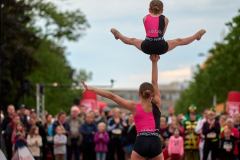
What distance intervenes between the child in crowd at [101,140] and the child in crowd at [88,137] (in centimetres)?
23

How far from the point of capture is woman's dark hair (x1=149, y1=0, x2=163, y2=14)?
9336 millimetres

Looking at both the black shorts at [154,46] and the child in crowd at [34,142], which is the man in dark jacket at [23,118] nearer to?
the child in crowd at [34,142]

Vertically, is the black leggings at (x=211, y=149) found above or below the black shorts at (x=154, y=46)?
below

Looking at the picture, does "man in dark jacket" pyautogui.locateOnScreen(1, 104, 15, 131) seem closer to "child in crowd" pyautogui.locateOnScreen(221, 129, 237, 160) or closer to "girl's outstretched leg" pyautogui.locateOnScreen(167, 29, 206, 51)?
"child in crowd" pyautogui.locateOnScreen(221, 129, 237, 160)

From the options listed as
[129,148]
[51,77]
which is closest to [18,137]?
[129,148]

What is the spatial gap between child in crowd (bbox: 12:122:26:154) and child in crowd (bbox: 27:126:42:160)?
1.74ft

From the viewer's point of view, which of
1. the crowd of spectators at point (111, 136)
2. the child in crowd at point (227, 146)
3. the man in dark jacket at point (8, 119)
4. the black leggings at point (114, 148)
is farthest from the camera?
the black leggings at point (114, 148)

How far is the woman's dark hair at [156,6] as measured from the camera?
9.34 m

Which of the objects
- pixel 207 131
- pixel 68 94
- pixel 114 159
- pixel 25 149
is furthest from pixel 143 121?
pixel 68 94

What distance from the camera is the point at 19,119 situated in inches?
715

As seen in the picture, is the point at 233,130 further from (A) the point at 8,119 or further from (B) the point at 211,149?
(A) the point at 8,119

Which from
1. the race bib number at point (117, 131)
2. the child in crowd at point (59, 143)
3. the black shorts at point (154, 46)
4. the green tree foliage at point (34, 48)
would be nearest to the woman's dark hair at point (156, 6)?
the black shorts at point (154, 46)

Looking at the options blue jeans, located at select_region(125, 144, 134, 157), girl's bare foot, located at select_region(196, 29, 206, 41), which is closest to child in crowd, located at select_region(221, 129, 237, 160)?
blue jeans, located at select_region(125, 144, 134, 157)


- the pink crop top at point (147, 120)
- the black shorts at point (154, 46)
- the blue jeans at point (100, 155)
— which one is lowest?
the blue jeans at point (100, 155)
